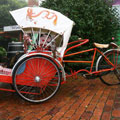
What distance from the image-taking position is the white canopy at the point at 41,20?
126 inches

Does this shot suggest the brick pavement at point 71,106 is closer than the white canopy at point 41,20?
Yes

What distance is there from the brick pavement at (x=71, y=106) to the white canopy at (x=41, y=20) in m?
1.26

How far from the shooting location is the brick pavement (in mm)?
2670

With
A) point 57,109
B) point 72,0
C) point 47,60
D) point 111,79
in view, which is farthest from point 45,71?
point 72,0

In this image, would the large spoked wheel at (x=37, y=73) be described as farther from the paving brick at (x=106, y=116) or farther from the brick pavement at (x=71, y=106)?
the paving brick at (x=106, y=116)

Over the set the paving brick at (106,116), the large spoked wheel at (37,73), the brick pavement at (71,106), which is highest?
the large spoked wheel at (37,73)

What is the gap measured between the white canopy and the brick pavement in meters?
1.26

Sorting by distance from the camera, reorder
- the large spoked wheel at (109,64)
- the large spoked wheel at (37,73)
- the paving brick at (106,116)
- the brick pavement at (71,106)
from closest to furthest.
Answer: the paving brick at (106,116)
the brick pavement at (71,106)
the large spoked wheel at (37,73)
the large spoked wheel at (109,64)

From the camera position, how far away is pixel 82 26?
5.56 metres

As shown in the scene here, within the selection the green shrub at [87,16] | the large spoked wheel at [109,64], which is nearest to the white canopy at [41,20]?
the large spoked wheel at [109,64]

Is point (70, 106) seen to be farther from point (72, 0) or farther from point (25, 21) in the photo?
point (72, 0)

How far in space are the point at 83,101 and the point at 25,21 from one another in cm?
190

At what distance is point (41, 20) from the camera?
325 cm

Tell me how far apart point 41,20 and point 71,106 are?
1.71 metres
